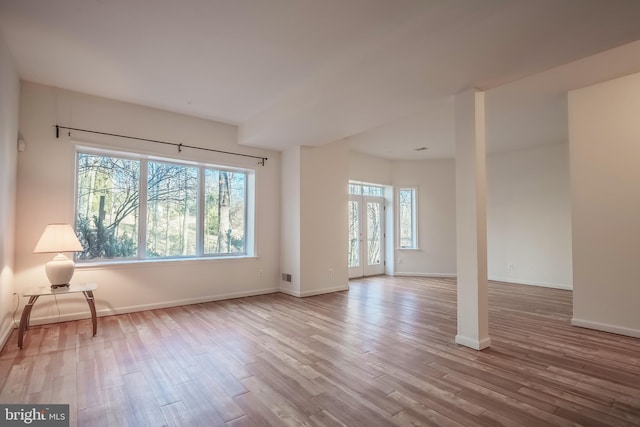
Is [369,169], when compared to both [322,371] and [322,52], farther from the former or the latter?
[322,371]

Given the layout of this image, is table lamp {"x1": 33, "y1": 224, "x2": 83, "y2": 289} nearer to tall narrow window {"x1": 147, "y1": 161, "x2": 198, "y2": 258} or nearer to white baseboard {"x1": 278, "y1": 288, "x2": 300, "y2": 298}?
tall narrow window {"x1": 147, "y1": 161, "x2": 198, "y2": 258}

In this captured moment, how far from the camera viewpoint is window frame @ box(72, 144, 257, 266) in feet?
14.1

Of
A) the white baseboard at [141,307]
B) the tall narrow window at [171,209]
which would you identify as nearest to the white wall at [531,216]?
the white baseboard at [141,307]

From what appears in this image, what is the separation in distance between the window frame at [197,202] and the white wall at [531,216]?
550 centimetres

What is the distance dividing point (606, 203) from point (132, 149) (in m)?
6.09

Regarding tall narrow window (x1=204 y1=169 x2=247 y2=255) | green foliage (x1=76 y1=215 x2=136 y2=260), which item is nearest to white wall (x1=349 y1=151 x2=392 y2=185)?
tall narrow window (x1=204 y1=169 x2=247 y2=255)

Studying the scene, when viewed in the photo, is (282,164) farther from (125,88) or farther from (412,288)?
(412,288)

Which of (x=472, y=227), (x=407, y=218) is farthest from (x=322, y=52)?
(x=407, y=218)

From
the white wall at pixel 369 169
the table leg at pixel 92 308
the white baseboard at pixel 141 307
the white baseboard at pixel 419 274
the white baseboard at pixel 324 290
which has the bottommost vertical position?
the white baseboard at pixel 419 274

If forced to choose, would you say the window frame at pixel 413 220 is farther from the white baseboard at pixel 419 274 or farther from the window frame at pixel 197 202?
the window frame at pixel 197 202

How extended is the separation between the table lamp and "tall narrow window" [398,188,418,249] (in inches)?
261

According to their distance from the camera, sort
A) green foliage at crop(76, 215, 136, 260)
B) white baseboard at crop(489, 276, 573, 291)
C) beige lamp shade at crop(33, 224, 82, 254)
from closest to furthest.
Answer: beige lamp shade at crop(33, 224, 82, 254) < green foliage at crop(76, 215, 136, 260) < white baseboard at crop(489, 276, 573, 291)

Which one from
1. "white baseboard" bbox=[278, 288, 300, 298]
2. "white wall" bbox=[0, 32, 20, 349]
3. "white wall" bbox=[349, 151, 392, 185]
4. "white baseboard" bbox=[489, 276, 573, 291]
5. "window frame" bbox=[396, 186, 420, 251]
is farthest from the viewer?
"window frame" bbox=[396, 186, 420, 251]

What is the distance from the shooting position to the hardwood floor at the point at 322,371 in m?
2.03
